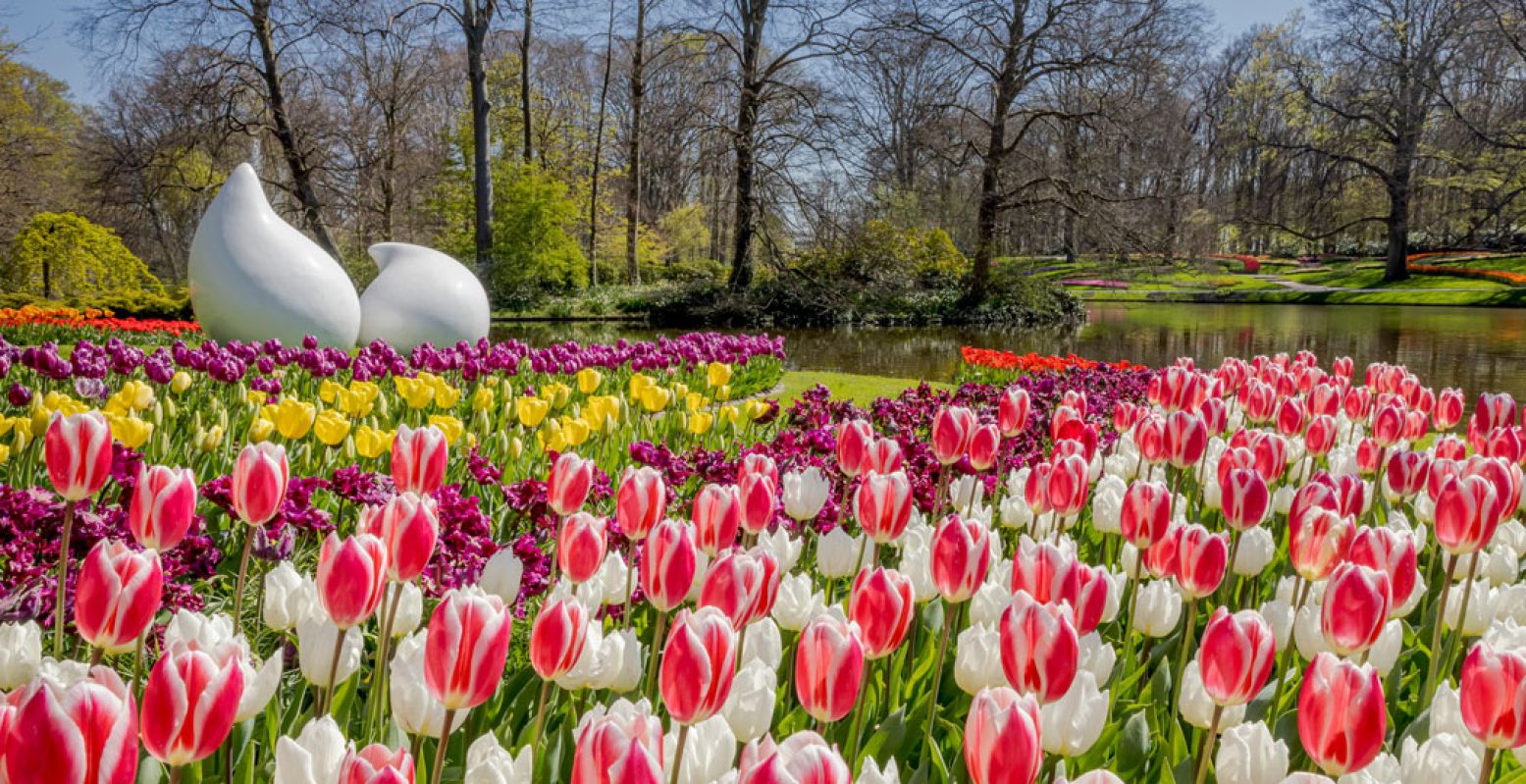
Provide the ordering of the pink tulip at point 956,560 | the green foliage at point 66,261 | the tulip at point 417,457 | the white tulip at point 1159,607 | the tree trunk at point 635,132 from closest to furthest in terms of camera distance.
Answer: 1. the pink tulip at point 956,560
2. the white tulip at point 1159,607
3. the tulip at point 417,457
4. the green foliage at point 66,261
5. the tree trunk at point 635,132

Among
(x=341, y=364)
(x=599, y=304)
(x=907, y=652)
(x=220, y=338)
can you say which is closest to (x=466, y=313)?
(x=220, y=338)

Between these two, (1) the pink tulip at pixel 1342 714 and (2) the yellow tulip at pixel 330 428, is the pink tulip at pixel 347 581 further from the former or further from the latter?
(2) the yellow tulip at pixel 330 428

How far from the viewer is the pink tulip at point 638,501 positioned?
6.33ft

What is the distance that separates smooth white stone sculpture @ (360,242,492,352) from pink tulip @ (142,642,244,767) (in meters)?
9.28

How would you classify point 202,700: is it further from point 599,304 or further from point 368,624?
point 599,304

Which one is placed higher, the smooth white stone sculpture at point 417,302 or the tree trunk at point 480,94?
the tree trunk at point 480,94

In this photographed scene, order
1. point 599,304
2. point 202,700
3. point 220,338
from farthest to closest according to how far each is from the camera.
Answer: point 599,304 → point 220,338 → point 202,700

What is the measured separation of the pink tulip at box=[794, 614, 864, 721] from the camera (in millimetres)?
1195

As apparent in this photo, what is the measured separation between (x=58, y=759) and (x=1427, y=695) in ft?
7.32

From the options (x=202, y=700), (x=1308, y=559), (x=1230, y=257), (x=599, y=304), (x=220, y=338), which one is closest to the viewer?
(x=202, y=700)

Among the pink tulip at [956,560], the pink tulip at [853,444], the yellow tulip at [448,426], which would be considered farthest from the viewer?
the yellow tulip at [448,426]

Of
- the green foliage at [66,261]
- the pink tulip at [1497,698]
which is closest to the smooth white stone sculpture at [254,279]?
the pink tulip at [1497,698]

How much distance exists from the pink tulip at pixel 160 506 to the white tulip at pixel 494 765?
0.79 metres

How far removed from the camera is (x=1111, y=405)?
648 cm
